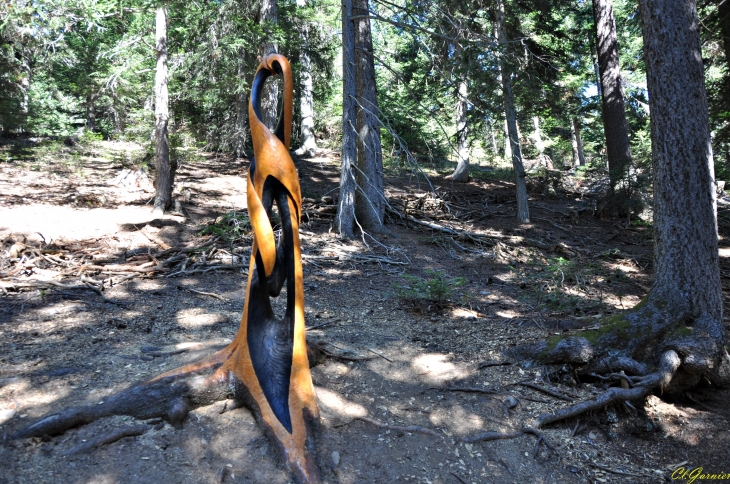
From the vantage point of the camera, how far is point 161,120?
11789 millimetres

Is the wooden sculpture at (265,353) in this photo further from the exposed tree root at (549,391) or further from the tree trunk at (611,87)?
the tree trunk at (611,87)

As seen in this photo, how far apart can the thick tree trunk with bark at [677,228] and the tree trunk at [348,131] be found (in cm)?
575

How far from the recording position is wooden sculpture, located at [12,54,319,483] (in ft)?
13.6

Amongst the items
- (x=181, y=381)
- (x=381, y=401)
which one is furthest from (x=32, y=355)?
(x=381, y=401)

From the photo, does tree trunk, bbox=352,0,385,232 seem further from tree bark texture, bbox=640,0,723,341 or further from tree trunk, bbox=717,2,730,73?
tree trunk, bbox=717,2,730,73

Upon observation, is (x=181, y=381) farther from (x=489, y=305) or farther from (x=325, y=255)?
(x=325, y=255)

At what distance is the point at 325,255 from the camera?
10.6 m

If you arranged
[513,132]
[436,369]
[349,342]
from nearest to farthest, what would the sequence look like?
[436,369], [349,342], [513,132]

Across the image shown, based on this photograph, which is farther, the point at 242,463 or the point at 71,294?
the point at 71,294

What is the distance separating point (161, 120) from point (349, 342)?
8143 mm

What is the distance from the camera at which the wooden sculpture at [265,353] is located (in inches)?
164

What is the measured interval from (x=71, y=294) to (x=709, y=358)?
8238 millimetres

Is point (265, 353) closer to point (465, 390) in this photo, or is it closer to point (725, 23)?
point (465, 390)

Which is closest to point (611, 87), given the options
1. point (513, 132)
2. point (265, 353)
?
point (513, 132)
